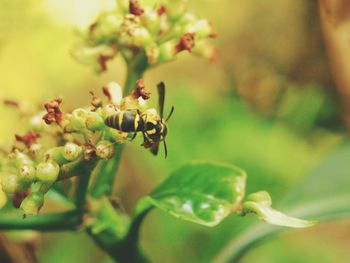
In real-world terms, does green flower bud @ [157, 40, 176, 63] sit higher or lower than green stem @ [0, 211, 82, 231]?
higher

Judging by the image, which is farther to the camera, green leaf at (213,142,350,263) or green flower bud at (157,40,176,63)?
green leaf at (213,142,350,263)

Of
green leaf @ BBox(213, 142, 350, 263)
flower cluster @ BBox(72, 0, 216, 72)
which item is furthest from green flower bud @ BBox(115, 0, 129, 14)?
green leaf @ BBox(213, 142, 350, 263)

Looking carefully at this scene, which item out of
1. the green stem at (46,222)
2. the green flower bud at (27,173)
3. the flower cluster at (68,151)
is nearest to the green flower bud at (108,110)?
the flower cluster at (68,151)

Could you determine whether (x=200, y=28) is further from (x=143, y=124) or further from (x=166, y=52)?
(x=143, y=124)

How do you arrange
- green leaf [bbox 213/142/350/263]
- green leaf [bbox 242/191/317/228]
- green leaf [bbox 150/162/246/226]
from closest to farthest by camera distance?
green leaf [bbox 242/191/317/228] < green leaf [bbox 150/162/246/226] < green leaf [bbox 213/142/350/263]

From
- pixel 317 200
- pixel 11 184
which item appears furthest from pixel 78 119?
pixel 317 200

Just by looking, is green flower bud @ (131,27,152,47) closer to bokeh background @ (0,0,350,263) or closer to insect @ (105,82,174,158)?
insect @ (105,82,174,158)
